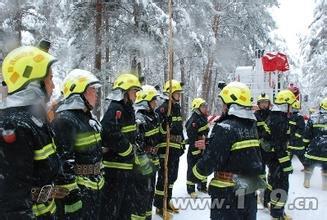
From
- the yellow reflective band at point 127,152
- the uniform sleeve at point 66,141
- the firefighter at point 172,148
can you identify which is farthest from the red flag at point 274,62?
the uniform sleeve at point 66,141

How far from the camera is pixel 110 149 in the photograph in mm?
5633

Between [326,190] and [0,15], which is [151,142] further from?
[0,15]

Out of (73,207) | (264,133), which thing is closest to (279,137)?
(264,133)

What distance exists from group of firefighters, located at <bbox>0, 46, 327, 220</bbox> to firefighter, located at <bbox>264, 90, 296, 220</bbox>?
0.06ft

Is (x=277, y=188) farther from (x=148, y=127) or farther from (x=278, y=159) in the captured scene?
(x=148, y=127)

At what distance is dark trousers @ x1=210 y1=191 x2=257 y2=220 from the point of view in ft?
16.3

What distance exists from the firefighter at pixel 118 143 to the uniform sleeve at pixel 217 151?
1.15 meters

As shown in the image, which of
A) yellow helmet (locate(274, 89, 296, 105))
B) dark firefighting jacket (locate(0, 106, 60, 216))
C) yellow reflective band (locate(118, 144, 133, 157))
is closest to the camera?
dark firefighting jacket (locate(0, 106, 60, 216))

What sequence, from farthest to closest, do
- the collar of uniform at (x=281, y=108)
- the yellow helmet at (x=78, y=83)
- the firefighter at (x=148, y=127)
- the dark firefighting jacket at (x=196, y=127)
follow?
the dark firefighting jacket at (x=196, y=127) < the collar of uniform at (x=281, y=108) < the firefighter at (x=148, y=127) < the yellow helmet at (x=78, y=83)

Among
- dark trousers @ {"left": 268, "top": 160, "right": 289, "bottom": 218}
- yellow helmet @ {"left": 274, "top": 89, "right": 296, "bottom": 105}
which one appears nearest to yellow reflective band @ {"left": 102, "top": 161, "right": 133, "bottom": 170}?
dark trousers @ {"left": 268, "top": 160, "right": 289, "bottom": 218}

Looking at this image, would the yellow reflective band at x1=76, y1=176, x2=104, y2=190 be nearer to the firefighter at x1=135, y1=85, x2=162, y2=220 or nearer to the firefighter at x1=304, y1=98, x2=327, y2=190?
the firefighter at x1=135, y1=85, x2=162, y2=220

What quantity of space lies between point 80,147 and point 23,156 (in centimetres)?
146

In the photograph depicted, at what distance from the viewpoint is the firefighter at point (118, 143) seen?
5.52 metres

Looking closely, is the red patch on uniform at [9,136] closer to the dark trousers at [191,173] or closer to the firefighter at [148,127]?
the firefighter at [148,127]
